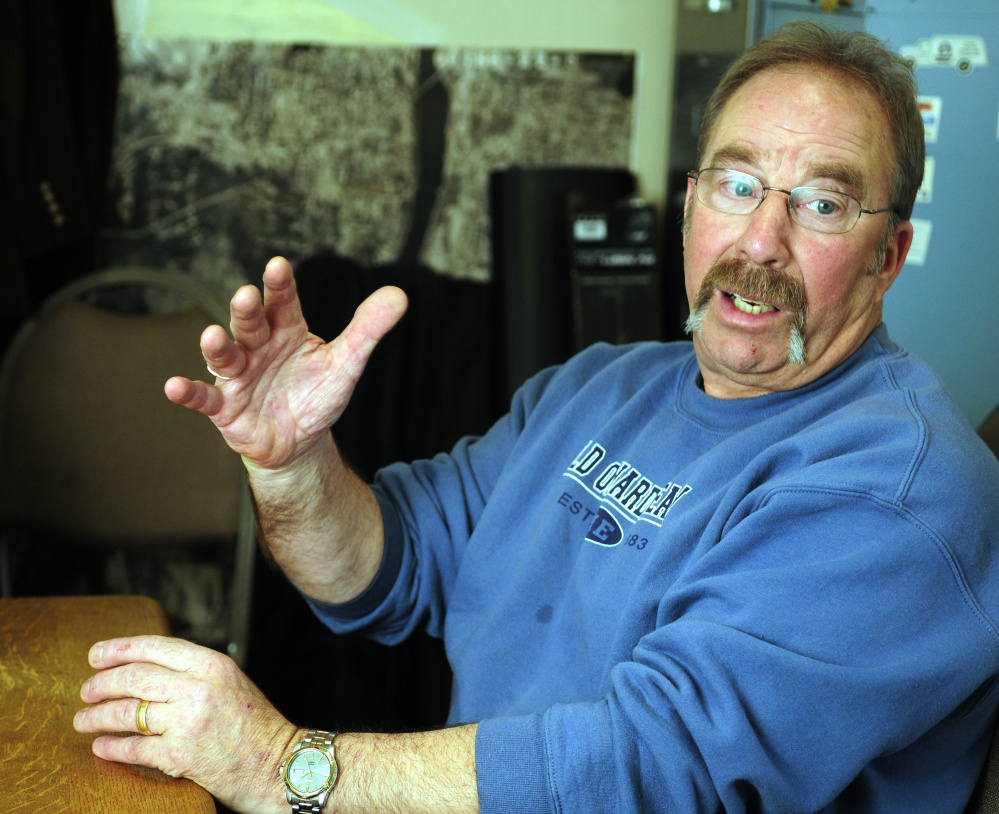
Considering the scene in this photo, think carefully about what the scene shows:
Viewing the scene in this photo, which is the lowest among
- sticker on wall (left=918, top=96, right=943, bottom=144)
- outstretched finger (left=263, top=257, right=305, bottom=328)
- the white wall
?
outstretched finger (left=263, top=257, right=305, bottom=328)

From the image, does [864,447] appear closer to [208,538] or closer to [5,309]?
[208,538]

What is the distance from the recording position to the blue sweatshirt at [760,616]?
879 millimetres

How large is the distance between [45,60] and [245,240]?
620 mm

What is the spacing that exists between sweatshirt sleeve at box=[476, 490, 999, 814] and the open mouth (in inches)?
12.4

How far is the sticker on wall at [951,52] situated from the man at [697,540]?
95 centimetres

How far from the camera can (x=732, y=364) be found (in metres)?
1.18

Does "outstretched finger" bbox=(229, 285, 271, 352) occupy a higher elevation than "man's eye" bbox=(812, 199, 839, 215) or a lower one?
lower

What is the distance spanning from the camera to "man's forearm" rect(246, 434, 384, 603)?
3.96ft

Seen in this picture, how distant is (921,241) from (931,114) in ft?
0.87

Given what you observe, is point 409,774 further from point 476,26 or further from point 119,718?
point 476,26

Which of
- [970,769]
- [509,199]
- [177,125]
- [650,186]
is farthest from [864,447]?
[177,125]

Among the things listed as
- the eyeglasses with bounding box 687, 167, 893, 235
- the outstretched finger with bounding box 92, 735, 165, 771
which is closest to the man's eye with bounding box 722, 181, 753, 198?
the eyeglasses with bounding box 687, 167, 893, 235

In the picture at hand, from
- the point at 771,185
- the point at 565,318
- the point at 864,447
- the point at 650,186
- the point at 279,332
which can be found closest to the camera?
the point at 864,447

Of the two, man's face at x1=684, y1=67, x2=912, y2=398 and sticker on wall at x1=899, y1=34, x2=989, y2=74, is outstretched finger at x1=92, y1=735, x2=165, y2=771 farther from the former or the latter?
sticker on wall at x1=899, y1=34, x2=989, y2=74
